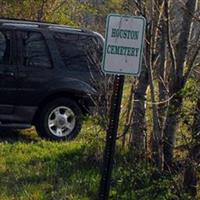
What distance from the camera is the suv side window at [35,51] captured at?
10.5 metres

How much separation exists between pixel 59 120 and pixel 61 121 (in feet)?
0.13

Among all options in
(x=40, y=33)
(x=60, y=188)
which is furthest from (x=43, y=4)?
(x=60, y=188)

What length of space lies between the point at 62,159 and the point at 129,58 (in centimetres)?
375

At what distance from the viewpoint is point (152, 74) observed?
7.70m

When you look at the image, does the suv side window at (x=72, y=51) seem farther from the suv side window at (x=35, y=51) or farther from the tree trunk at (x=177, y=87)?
the tree trunk at (x=177, y=87)

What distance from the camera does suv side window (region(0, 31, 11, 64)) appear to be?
10375 mm

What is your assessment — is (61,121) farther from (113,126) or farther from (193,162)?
(113,126)

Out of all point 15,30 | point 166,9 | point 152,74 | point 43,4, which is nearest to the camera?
point 166,9

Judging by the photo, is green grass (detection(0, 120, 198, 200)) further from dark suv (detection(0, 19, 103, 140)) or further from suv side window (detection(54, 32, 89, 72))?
suv side window (detection(54, 32, 89, 72))

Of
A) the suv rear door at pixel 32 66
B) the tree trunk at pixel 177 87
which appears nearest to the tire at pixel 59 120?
the suv rear door at pixel 32 66

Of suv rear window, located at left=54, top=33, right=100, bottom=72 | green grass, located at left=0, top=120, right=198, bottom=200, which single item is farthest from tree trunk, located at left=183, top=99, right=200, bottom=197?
suv rear window, located at left=54, top=33, right=100, bottom=72

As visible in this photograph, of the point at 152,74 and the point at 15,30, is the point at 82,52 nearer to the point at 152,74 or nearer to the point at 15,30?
the point at 15,30

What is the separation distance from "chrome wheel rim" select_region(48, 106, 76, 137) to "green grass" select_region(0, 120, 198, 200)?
1.78 feet

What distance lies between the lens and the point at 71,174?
8.05 m
